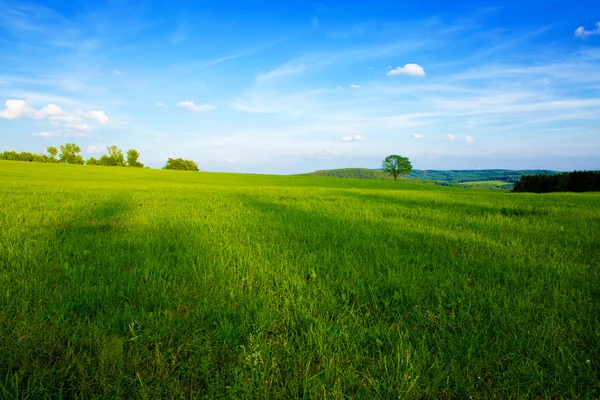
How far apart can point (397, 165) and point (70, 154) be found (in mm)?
122960

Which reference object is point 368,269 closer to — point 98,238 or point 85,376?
point 85,376

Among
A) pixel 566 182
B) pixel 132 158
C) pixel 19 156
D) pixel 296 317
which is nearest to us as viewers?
pixel 296 317

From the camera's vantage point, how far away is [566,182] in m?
65.8

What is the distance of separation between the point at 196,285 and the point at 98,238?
3.26 metres

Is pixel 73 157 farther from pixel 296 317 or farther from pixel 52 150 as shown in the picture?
pixel 296 317

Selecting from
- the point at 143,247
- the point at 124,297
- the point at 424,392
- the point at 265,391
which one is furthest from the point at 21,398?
the point at 143,247

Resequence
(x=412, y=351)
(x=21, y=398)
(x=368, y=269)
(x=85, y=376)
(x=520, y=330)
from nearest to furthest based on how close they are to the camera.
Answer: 1. (x=21, y=398)
2. (x=85, y=376)
3. (x=412, y=351)
4. (x=520, y=330)
5. (x=368, y=269)

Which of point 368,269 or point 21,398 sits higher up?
point 368,269

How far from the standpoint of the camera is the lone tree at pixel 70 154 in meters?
102

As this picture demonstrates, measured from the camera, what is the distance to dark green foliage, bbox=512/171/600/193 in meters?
60.1

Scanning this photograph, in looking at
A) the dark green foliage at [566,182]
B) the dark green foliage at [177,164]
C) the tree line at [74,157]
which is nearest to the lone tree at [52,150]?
the tree line at [74,157]

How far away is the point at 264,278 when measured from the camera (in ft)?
12.7

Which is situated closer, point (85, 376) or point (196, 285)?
point (85, 376)

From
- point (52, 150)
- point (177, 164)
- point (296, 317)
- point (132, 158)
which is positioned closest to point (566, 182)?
point (296, 317)
